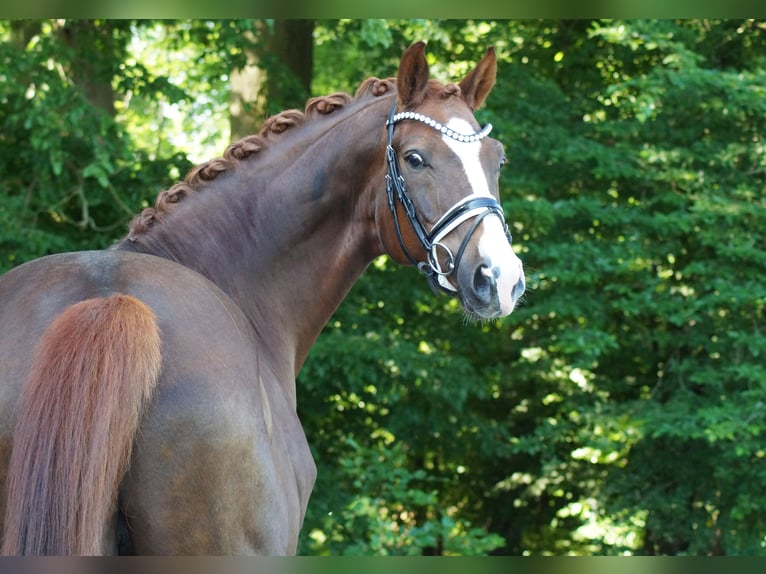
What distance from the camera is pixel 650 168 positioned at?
8258mm

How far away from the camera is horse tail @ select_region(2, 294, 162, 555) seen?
5.86ft

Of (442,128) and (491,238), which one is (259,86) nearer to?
(442,128)

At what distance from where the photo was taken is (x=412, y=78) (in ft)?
9.96

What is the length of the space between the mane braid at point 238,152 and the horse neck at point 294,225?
0.10 feet

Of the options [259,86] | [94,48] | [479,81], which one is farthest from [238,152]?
Result: [94,48]

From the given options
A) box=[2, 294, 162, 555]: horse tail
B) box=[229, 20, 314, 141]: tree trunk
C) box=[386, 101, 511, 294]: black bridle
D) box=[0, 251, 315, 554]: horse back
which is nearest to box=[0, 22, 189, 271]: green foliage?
box=[229, 20, 314, 141]: tree trunk

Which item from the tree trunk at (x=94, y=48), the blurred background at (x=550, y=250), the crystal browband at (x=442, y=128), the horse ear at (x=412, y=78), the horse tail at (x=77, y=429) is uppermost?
the horse ear at (x=412, y=78)

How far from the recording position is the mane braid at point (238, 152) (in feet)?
9.82

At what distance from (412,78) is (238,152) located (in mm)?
644

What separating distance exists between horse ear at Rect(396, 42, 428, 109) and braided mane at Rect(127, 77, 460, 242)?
0.06m

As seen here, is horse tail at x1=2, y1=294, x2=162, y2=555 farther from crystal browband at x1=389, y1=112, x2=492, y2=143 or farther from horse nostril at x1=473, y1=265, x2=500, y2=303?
crystal browband at x1=389, y1=112, x2=492, y2=143

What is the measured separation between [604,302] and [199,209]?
5.99m

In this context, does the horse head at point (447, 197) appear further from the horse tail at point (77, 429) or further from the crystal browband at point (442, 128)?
the horse tail at point (77, 429)

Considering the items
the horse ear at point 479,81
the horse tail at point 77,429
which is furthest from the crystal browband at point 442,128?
the horse tail at point 77,429
